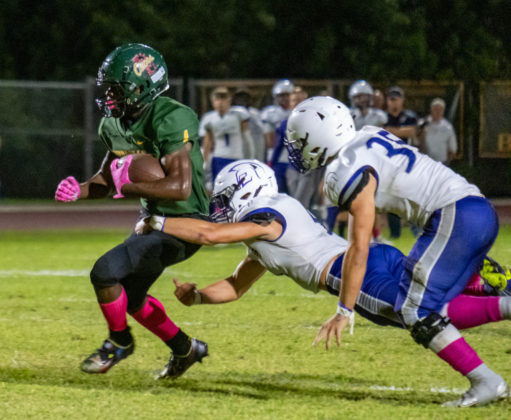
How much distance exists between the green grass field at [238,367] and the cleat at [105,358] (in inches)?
2.5

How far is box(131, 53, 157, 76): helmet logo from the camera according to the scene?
4.69 metres

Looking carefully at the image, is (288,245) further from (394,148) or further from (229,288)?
(394,148)

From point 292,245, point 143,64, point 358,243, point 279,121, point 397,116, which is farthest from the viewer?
point 279,121

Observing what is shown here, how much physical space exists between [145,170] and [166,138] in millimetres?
184

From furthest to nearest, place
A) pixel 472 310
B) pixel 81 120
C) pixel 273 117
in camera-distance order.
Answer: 1. pixel 81 120
2. pixel 273 117
3. pixel 472 310

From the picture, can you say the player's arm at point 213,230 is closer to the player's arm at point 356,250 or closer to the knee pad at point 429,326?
the player's arm at point 356,250

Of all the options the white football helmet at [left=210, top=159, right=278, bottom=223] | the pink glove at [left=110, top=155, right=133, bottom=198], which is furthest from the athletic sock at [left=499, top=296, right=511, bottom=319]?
the pink glove at [left=110, top=155, right=133, bottom=198]

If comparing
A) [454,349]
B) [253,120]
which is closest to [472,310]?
[454,349]

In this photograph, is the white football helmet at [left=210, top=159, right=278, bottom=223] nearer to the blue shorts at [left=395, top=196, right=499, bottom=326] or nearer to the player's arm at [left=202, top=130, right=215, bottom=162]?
the blue shorts at [left=395, top=196, right=499, bottom=326]

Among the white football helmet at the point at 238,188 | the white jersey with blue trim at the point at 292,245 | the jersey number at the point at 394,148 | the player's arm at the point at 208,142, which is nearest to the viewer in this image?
the jersey number at the point at 394,148

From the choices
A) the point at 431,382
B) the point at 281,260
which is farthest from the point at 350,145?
the point at 431,382

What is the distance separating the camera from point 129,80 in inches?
183

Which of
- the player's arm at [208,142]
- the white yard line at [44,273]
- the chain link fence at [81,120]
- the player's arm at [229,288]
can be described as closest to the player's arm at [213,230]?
the player's arm at [229,288]

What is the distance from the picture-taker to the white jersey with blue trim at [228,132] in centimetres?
1168
